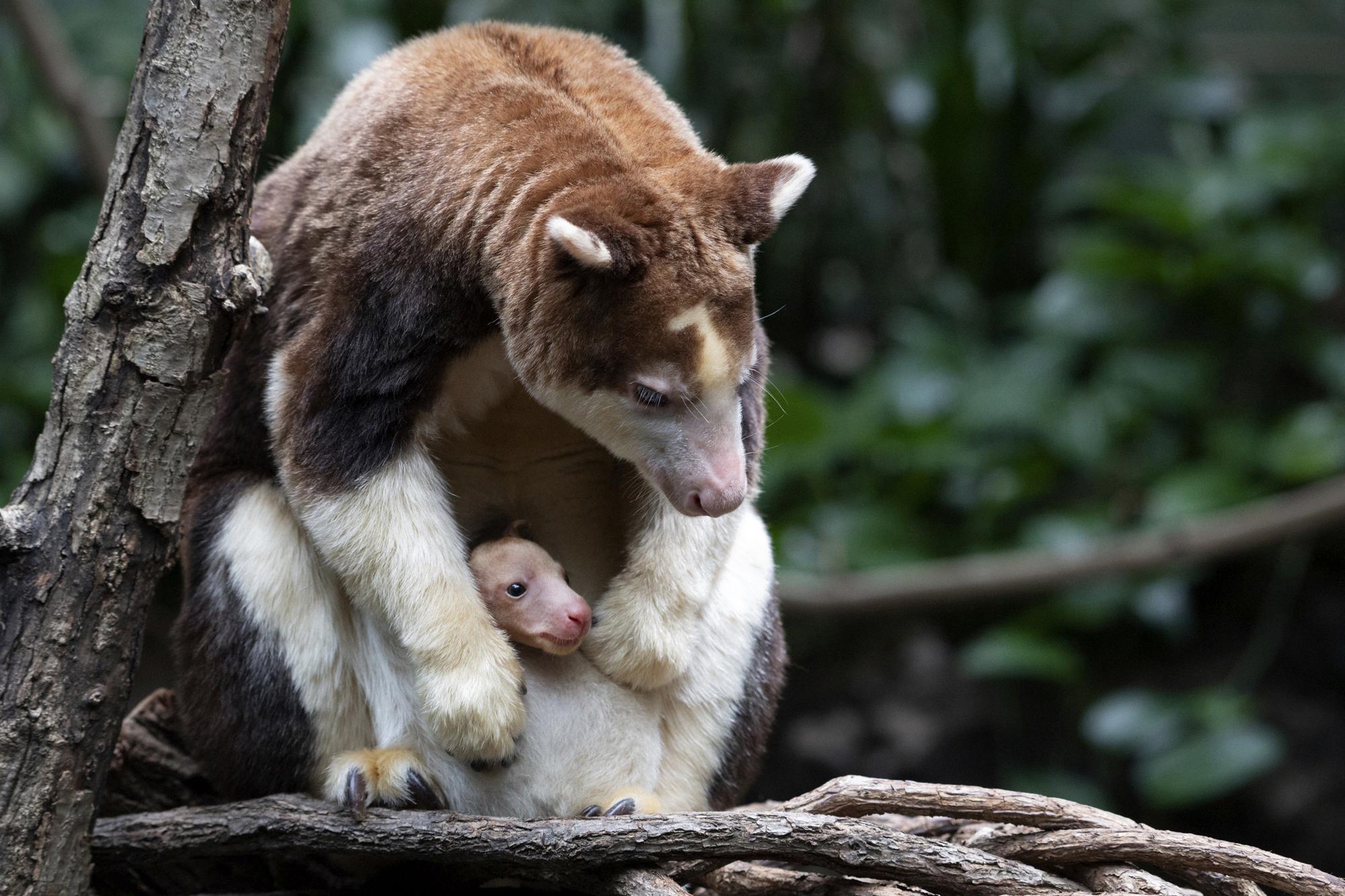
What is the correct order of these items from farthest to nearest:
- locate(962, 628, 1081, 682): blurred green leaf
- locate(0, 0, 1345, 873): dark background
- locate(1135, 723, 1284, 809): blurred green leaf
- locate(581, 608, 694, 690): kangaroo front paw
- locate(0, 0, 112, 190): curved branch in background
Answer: locate(0, 0, 112, 190): curved branch in background → locate(0, 0, 1345, 873): dark background → locate(962, 628, 1081, 682): blurred green leaf → locate(1135, 723, 1284, 809): blurred green leaf → locate(581, 608, 694, 690): kangaroo front paw

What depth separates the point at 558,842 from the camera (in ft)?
8.32

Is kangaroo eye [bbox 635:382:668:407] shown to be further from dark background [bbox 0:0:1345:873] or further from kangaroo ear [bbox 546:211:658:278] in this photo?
dark background [bbox 0:0:1345:873]

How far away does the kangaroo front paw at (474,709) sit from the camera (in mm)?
2691

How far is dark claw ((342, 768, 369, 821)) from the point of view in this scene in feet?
8.83

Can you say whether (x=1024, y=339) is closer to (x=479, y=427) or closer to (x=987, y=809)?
(x=479, y=427)

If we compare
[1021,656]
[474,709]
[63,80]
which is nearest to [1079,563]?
[1021,656]

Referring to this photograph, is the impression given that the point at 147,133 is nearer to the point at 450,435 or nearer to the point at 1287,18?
the point at 450,435

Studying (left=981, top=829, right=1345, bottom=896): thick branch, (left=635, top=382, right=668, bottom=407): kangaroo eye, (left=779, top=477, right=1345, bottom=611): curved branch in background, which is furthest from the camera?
(left=779, top=477, right=1345, bottom=611): curved branch in background

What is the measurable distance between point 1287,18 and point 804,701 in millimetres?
5262

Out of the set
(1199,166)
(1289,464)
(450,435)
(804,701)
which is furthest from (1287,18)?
(450,435)

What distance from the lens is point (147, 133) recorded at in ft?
8.16

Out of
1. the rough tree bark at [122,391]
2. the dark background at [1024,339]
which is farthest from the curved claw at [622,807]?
the dark background at [1024,339]

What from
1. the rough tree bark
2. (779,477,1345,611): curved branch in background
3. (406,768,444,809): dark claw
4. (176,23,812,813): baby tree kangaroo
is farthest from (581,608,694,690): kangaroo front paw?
(779,477,1345,611): curved branch in background

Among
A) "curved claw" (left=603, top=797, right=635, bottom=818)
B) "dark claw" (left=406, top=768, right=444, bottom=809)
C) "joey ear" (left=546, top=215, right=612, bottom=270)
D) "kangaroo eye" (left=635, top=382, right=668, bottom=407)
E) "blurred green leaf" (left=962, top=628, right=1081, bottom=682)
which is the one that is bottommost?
"dark claw" (left=406, top=768, right=444, bottom=809)
